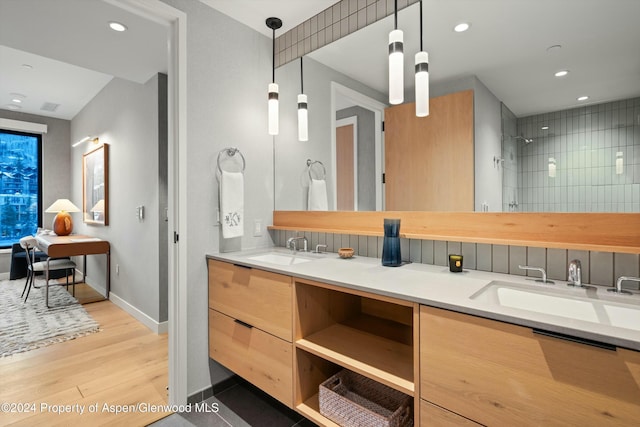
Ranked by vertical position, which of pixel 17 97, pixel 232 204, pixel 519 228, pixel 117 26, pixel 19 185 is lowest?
pixel 519 228

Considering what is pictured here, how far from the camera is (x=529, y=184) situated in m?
1.33

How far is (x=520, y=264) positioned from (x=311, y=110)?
1602mm

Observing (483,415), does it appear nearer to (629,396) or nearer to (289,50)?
(629,396)

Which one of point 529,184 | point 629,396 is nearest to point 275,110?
point 529,184

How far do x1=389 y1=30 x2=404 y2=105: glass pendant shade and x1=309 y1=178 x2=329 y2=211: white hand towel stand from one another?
0.84 meters

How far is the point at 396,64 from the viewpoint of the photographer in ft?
4.89

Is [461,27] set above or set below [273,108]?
above

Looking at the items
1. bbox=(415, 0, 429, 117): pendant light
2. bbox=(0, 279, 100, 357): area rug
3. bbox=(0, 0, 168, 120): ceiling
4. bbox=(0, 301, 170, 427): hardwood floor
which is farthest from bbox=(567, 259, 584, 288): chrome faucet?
bbox=(0, 279, 100, 357): area rug

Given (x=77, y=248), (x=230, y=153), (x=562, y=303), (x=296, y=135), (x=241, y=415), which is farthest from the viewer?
(x=77, y=248)

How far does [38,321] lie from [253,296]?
2.92 metres

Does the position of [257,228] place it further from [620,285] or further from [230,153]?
[620,285]

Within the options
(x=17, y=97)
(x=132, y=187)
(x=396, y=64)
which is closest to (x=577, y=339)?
(x=396, y=64)

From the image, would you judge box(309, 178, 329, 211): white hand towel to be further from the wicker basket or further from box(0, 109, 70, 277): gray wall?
box(0, 109, 70, 277): gray wall

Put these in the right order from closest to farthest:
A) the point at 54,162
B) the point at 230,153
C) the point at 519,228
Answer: the point at 519,228, the point at 230,153, the point at 54,162
